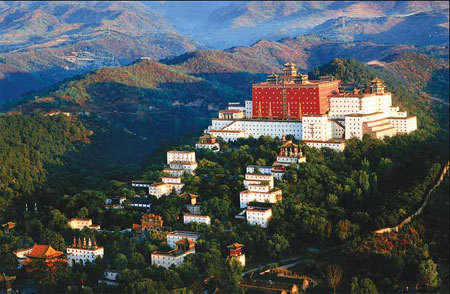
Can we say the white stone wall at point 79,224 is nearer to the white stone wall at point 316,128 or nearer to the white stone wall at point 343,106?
the white stone wall at point 316,128

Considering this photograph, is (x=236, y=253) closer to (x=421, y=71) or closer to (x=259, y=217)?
(x=259, y=217)

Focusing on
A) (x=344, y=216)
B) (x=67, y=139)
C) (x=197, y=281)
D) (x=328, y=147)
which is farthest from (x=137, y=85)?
(x=197, y=281)

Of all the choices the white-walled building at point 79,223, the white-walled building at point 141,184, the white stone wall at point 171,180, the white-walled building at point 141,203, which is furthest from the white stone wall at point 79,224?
the white-walled building at point 141,184

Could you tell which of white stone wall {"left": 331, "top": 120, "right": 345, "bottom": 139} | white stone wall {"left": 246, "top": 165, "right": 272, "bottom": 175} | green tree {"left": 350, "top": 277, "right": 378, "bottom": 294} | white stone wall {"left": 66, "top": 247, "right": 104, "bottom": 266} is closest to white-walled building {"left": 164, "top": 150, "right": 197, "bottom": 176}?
white stone wall {"left": 246, "top": 165, "right": 272, "bottom": 175}

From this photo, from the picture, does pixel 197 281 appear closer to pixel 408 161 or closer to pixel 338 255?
pixel 338 255

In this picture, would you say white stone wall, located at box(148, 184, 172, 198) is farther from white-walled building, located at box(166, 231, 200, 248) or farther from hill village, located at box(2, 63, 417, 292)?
white-walled building, located at box(166, 231, 200, 248)

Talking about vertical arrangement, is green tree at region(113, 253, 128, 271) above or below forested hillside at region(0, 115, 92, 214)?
below
